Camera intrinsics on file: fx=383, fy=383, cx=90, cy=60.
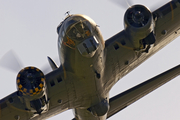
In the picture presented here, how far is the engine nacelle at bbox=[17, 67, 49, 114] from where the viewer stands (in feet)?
69.8

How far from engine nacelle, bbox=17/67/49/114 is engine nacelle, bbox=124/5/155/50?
229 inches

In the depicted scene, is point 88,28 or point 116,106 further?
point 116,106

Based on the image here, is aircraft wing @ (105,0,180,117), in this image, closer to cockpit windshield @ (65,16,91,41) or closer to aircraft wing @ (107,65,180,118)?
aircraft wing @ (107,65,180,118)

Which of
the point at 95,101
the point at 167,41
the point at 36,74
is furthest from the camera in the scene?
the point at 167,41

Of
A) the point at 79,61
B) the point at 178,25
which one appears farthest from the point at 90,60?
the point at 178,25

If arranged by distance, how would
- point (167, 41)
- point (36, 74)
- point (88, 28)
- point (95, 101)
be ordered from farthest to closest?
point (167, 41) < point (95, 101) < point (36, 74) < point (88, 28)

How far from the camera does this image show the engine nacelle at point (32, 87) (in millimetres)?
21281

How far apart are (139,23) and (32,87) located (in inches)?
280

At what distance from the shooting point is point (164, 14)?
24.0m

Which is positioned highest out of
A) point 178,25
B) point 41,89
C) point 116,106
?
point 41,89

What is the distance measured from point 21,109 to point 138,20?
8.67 meters

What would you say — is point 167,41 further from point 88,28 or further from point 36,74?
point 36,74

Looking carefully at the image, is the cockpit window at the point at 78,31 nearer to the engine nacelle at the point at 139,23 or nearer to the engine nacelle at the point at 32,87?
the engine nacelle at the point at 32,87

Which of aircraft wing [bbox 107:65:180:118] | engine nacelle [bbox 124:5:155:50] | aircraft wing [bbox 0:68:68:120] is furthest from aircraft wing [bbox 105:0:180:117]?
aircraft wing [bbox 0:68:68:120]
